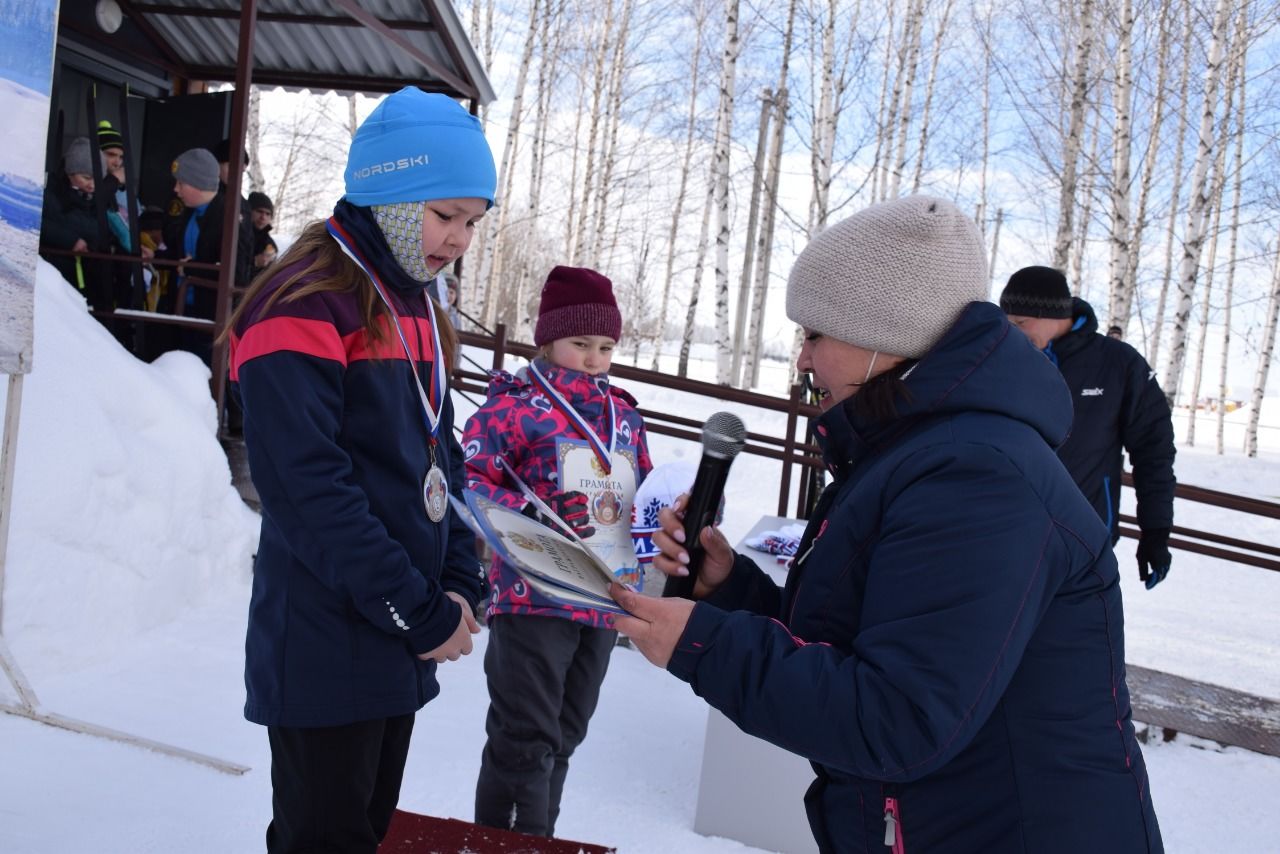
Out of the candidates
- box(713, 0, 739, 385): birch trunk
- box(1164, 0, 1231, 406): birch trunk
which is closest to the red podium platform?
box(713, 0, 739, 385): birch trunk

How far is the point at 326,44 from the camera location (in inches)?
311

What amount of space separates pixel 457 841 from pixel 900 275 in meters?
1.24

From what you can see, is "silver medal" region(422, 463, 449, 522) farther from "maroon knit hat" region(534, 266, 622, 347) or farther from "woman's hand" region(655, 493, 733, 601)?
"maroon knit hat" region(534, 266, 622, 347)

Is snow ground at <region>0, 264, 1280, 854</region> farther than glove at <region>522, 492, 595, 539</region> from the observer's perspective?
Yes

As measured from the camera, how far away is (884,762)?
1120 millimetres

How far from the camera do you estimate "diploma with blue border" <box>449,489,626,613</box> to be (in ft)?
4.12

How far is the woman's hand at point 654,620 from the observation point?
1242 millimetres

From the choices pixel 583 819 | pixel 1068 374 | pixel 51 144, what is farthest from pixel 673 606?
pixel 51 144

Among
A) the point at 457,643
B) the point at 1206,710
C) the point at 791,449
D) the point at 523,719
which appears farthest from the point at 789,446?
the point at 457,643

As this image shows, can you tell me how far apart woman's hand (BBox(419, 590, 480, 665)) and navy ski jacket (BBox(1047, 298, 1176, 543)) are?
2795mm

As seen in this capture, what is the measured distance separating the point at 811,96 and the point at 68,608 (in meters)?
17.1

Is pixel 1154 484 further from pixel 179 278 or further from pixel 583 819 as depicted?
pixel 179 278

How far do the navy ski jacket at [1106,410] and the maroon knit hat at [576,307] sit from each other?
6.64 feet

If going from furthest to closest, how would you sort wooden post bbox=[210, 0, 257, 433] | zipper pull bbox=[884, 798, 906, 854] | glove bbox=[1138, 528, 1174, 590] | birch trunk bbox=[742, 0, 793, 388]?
1. birch trunk bbox=[742, 0, 793, 388]
2. wooden post bbox=[210, 0, 257, 433]
3. glove bbox=[1138, 528, 1174, 590]
4. zipper pull bbox=[884, 798, 906, 854]
